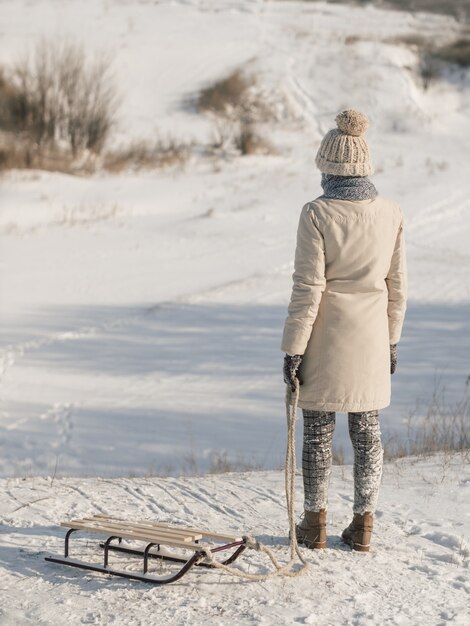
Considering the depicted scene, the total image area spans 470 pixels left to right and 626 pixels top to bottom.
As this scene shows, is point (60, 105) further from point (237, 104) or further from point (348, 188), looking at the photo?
point (348, 188)

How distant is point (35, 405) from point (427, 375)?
153 inches

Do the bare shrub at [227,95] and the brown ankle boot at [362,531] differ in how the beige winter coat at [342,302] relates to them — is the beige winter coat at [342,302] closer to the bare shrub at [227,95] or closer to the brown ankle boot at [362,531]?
the brown ankle boot at [362,531]

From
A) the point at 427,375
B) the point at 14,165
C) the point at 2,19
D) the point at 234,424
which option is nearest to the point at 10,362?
the point at 234,424

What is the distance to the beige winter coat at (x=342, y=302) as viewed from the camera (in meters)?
4.27

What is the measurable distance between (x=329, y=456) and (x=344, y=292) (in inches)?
30.6

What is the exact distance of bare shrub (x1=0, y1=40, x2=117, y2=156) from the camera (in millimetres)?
22844

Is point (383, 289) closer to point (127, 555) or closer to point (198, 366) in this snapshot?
point (127, 555)

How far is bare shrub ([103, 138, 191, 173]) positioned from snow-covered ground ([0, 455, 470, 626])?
16436 millimetres

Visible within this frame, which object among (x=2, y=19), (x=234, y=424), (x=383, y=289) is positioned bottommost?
(x=234, y=424)

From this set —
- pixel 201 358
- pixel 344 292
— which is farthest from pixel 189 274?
pixel 344 292

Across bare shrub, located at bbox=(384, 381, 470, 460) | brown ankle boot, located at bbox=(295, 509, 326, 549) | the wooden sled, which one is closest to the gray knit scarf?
brown ankle boot, located at bbox=(295, 509, 326, 549)

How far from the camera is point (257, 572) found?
14.4 feet

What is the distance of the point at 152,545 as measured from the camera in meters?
4.52

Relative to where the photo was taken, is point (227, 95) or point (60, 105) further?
point (227, 95)
